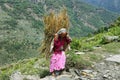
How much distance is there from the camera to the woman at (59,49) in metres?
12.6

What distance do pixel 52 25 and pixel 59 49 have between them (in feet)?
3.67

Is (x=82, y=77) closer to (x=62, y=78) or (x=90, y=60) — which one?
(x=62, y=78)

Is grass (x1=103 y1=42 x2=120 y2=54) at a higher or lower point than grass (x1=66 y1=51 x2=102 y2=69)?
lower

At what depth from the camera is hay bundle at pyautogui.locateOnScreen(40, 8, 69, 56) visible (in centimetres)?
1363

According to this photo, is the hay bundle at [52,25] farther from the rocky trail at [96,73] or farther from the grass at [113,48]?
the grass at [113,48]

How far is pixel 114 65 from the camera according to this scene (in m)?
13.5

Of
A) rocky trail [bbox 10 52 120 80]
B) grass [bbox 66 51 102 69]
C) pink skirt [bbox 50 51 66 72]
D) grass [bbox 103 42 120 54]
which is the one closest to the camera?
rocky trail [bbox 10 52 120 80]

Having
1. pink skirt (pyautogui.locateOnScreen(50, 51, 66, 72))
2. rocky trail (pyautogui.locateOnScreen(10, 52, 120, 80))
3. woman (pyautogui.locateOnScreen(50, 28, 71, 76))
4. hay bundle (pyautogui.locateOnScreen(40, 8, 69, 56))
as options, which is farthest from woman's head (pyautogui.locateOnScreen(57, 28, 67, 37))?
rocky trail (pyautogui.locateOnScreen(10, 52, 120, 80))

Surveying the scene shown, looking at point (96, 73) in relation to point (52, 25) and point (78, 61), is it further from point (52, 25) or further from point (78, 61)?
point (52, 25)

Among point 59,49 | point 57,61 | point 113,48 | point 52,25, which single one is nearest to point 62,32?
point 59,49

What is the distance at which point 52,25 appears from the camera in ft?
44.8

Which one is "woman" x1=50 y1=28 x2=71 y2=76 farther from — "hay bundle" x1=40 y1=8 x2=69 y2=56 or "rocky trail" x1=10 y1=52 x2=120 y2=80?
"hay bundle" x1=40 y1=8 x2=69 y2=56

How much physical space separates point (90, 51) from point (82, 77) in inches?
167

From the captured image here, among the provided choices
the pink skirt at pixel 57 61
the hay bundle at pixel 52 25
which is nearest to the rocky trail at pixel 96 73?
the pink skirt at pixel 57 61
